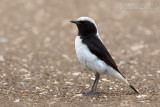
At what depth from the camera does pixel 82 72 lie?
33.4ft

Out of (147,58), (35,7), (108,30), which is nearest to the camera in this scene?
(147,58)

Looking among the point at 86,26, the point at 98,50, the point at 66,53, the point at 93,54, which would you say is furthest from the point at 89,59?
the point at 66,53

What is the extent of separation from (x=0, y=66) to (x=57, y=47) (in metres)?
3.22

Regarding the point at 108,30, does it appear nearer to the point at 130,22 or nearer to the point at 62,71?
the point at 130,22

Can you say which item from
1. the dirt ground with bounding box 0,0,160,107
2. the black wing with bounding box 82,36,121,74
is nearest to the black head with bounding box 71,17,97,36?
the black wing with bounding box 82,36,121,74

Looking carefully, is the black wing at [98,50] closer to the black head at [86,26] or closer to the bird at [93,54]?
the bird at [93,54]

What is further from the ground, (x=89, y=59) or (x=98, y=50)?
(x=98, y=50)

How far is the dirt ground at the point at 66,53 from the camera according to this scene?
778 centimetres

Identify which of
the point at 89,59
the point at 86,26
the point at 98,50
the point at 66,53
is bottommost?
the point at 66,53

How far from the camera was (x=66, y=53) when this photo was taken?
12.4 meters

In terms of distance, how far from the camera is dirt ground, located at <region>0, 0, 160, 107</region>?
7.78 meters

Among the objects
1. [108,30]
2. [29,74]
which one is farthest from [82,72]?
[108,30]

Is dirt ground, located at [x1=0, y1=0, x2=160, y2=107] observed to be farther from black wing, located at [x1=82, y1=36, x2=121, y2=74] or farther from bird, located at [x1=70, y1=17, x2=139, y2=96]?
black wing, located at [x1=82, y1=36, x2=121, y2=74]

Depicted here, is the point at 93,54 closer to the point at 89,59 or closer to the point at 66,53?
the point at 89,59
